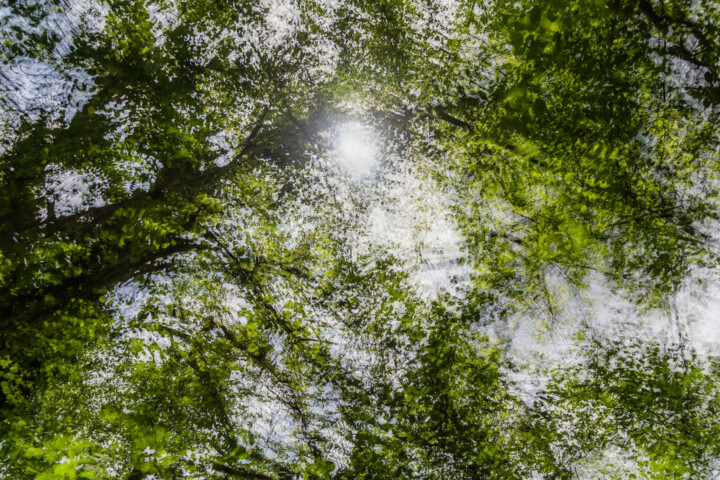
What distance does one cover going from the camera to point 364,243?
9.63 meters

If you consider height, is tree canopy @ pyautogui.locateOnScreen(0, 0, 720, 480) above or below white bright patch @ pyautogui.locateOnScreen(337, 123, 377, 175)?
below

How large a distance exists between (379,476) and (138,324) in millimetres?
8890

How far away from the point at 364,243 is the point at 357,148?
3305 millimetres

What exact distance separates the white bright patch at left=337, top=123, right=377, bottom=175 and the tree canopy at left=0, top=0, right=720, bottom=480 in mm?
78

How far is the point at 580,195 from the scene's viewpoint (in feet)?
25.0

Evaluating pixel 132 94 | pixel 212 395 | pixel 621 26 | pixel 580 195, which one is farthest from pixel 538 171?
pixel 212 395

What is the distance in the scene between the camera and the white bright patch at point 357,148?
9.66 metres

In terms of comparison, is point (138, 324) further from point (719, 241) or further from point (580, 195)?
point (719, 241)

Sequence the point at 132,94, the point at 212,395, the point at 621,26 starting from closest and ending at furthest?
the point at 621,26
the point at 132,94
the point at 212,395

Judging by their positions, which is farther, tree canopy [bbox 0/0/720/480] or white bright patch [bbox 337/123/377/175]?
white bright patch [bbox 337/123/377/175]

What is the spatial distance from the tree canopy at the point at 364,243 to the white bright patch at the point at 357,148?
8cm

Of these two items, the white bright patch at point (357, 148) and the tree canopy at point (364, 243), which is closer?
the tree canopy at point (364, 243)

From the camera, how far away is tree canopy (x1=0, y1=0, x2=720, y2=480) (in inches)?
254

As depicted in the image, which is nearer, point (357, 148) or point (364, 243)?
point (364, 243)
